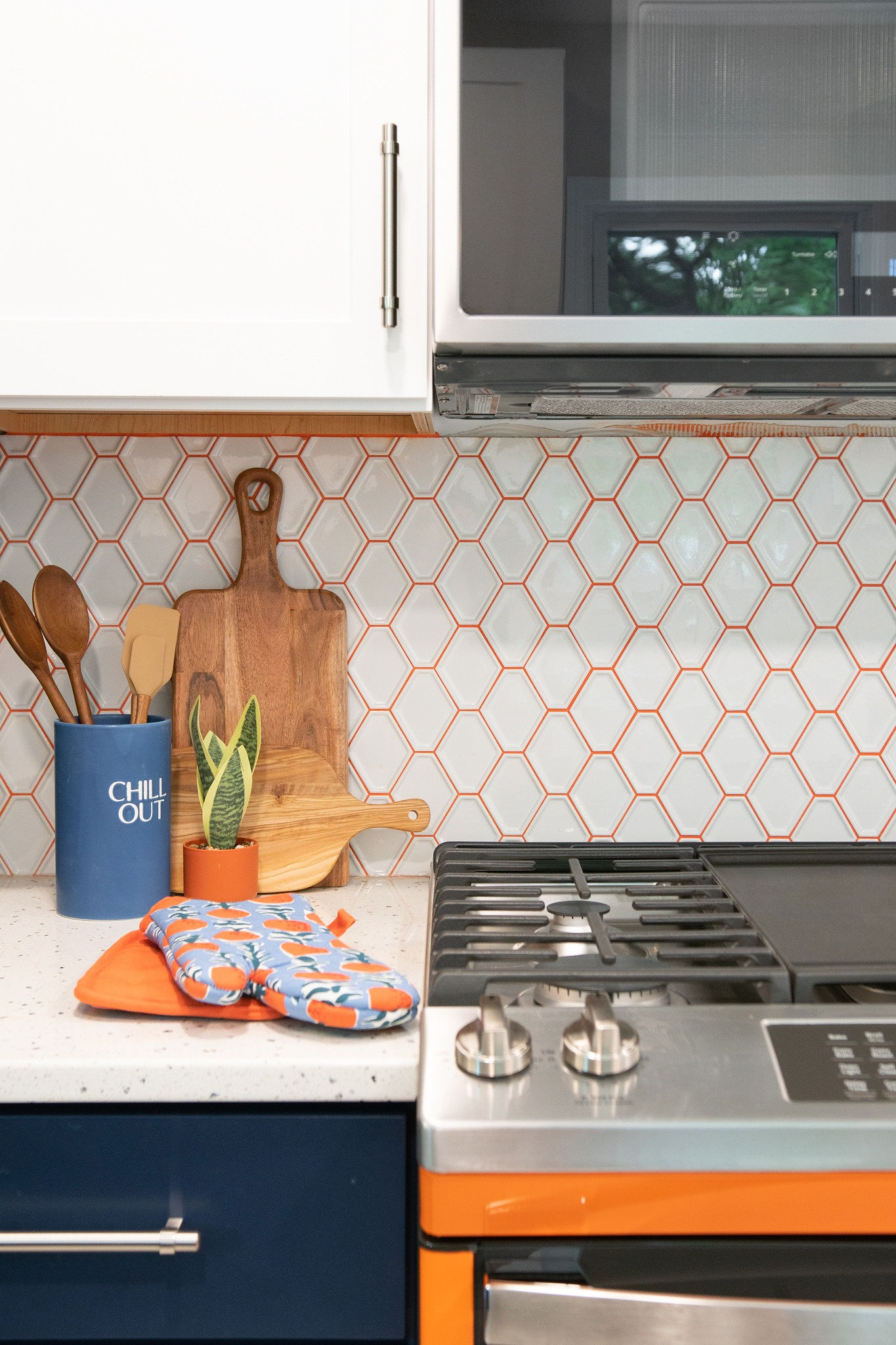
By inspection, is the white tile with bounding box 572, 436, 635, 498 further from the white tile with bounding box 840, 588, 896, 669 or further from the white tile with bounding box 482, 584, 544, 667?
the white tile with bounding box 840, 588, 896, 669

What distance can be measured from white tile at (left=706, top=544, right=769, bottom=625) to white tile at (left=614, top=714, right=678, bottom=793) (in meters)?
0.18

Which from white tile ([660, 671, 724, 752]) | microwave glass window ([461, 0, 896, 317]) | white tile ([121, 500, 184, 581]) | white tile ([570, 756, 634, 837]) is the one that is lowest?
white tile ([570, 756, 634, 837])

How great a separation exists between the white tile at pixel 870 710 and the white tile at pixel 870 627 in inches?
1.1

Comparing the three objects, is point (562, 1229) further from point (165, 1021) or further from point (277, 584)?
point (277, 584)

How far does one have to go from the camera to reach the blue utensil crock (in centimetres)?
125

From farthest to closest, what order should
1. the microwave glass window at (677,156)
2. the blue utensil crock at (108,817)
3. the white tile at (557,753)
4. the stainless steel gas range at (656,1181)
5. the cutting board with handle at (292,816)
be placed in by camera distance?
the white tile at (557,753) < the cutting board with handle at (292,816) < the blue utensil crock at (108,817) < the microwave glass window at (677,156) < the stainless steel gas range at (656,1181)

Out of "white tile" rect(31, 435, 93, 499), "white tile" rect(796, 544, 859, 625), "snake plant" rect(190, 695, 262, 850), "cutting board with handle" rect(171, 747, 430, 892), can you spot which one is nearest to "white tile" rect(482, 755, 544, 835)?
"cutting board with handle" rect(171, 747, 430, 892)

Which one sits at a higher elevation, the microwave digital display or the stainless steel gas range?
the microwave digital display

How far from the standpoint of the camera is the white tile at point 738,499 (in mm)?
1457

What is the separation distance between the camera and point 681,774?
1480 millimetres

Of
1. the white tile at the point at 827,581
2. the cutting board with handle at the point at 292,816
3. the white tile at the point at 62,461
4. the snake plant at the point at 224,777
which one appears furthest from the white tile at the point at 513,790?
the white tile at the point at 62,461

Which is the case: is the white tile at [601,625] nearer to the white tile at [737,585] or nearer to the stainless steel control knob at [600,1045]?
the white tile at [737,585]

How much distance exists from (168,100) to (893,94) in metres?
0.70

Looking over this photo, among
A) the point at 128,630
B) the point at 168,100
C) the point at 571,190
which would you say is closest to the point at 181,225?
the point at 168,100
